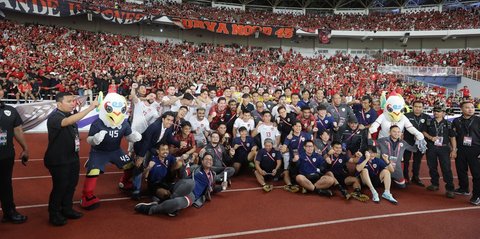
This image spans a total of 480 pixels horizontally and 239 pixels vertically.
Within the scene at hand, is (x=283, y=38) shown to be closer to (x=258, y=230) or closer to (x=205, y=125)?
(x=205, y=125)

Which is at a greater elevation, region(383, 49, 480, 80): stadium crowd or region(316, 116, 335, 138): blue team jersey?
region(383, 49, 480, 80): stadium crowd

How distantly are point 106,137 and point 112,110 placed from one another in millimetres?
440

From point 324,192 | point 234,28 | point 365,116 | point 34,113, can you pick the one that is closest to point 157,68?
point 34,113

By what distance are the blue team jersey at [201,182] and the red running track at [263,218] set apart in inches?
10.9

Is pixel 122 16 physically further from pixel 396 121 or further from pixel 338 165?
pixel 396 121

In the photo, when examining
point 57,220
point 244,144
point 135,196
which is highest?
point 244,144

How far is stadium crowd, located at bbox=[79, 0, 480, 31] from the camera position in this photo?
31344 millimetres

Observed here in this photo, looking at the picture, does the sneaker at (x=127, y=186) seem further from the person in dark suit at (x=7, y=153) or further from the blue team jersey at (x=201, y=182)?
the person in dark suit at (x=7, y=153)

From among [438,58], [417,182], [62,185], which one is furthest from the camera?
[438,58]

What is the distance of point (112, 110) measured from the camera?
434cm

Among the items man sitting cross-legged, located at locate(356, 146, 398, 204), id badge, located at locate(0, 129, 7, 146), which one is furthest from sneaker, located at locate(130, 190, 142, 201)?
man sitting cross-legged, located at locate(356, 146, 398, 204)

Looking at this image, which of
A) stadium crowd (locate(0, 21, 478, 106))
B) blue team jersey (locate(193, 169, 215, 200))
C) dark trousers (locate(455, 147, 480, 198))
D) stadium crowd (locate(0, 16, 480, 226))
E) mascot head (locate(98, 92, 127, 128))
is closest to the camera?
mascot head (locate(98, 92, 127, 128))

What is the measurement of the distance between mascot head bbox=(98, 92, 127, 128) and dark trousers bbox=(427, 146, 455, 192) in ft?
19.8

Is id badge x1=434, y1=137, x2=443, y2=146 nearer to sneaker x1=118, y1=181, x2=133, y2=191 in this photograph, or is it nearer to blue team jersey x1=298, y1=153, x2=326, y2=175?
blue team jersey x1=298, y1=153, x2=326, y2=175
